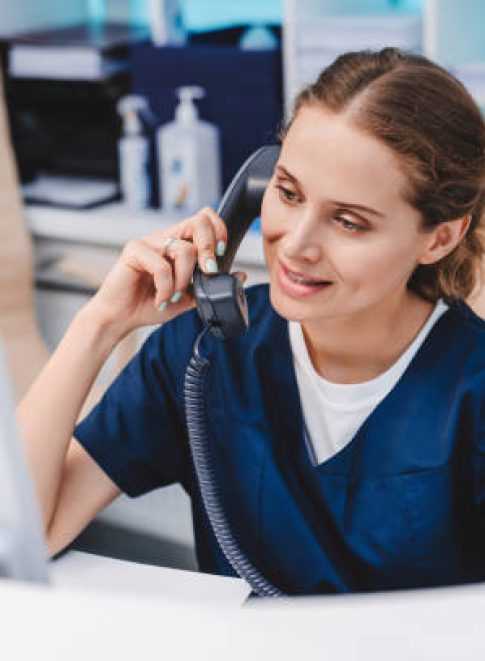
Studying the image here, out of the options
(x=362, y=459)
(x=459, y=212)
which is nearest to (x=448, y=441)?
(x=362, y=459)

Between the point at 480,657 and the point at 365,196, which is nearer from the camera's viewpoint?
the point at 480,657

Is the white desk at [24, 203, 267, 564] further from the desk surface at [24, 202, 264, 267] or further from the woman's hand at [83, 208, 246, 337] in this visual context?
the woman's hand at [83, 208, 246, 337]

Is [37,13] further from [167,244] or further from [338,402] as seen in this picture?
[338,402]

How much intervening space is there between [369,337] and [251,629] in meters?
0.77

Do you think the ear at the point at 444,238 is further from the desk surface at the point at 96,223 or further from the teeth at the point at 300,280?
the desk surface at the point at 96,223

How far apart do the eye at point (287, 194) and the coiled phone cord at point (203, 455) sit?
0.19m

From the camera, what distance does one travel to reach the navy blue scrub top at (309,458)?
1.09m

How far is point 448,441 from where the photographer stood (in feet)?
3.55

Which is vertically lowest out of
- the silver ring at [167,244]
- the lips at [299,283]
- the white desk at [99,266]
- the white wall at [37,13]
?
the white desk at [99,266]

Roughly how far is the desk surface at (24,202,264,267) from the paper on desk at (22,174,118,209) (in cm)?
2

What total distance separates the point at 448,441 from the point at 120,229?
49.6 inches

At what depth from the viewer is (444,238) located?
1104 millimetres

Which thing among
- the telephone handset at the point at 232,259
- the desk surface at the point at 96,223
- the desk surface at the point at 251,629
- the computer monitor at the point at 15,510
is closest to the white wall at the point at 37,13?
the desk surface at the point at 96,223

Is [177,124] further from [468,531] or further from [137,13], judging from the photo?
[468,531]
